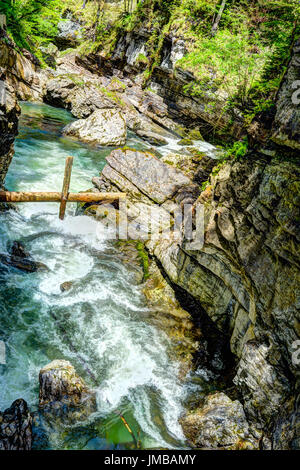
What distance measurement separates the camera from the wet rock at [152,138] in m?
20.3

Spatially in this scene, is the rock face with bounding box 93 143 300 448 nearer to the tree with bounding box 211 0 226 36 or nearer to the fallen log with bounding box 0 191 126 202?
the fallen log with bounding box 0 191 126 202

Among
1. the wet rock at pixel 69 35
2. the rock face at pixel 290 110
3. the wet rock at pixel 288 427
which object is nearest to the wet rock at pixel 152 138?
the rock face at pixel 290 110

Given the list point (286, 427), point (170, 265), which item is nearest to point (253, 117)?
point (170, 265)

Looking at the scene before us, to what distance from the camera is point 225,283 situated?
6.44 metres

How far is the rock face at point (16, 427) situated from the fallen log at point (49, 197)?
18.8 feet

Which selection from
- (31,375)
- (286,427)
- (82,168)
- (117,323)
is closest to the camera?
(286,427)

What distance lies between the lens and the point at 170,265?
26.6 feet

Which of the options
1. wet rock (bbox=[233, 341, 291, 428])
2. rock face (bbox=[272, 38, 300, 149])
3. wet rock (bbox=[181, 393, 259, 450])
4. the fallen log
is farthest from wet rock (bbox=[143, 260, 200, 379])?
rock face (bbox=[272, 38, 300, 149])

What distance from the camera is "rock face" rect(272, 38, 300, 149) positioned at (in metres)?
4.52

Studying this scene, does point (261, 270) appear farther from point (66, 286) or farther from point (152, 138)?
point (152, 138)

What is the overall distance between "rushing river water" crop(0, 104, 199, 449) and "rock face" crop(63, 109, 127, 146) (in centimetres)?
798

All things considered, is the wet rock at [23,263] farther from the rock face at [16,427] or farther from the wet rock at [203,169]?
the wet rock at [203,169]

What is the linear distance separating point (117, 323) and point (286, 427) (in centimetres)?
428

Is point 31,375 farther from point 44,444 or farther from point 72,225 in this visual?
point 72,225
